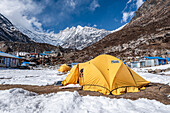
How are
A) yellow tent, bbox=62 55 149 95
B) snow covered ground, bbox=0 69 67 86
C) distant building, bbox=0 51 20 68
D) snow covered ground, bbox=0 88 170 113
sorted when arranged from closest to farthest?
snow covered ground, bbox=0 88 170 113 → yellow tent, bbox=62 55 149 95 → snow covered ground, bbox=0 69 67 86 → distant building, bbox=0 51 20 68

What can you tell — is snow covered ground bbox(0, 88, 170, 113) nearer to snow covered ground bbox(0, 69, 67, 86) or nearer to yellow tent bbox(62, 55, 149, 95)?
yellow tent bbox(62, 55, 149, 95)

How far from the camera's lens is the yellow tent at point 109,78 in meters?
5.57

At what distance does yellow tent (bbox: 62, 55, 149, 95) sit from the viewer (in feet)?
18.3

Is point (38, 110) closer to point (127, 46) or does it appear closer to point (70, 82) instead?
point (70, 82)

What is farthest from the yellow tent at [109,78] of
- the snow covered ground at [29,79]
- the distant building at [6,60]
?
the distant building at [6,60]

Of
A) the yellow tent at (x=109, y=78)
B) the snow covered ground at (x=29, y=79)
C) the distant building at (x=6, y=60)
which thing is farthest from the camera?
the distant building at (x=6, y=60)

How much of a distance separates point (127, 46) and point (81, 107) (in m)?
66.4

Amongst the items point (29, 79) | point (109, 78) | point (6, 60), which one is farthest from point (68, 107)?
point (6, 60)

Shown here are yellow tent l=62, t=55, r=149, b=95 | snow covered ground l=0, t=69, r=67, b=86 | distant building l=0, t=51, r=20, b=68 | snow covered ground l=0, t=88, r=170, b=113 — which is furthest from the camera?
distant building l=0, t=51, r=20, b=68

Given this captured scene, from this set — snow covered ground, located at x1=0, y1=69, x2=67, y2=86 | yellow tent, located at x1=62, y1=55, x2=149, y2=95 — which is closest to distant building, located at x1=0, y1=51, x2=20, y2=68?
snow covered ground, located at x1=0, y1=69, x2=67, y2=86

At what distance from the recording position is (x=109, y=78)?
590 cm

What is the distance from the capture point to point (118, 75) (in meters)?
5.90

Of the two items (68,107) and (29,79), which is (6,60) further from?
(68,107)

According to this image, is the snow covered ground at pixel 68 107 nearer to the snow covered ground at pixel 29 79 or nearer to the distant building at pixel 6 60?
the snow covered ground at pixel 29 79
